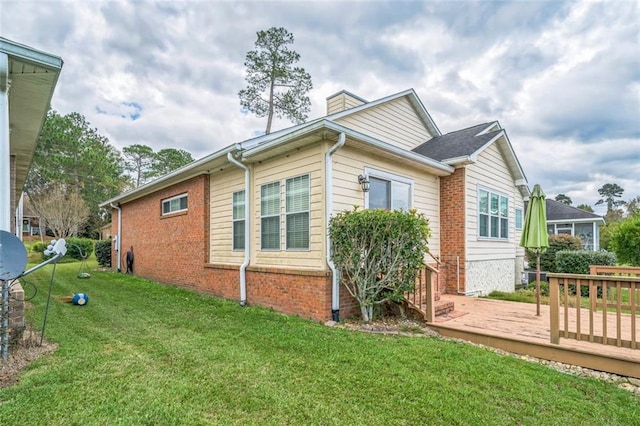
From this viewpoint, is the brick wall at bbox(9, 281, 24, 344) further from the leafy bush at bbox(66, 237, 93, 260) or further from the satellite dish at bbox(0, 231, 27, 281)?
the leafy bush at bbox(66, 237, 93, 260)

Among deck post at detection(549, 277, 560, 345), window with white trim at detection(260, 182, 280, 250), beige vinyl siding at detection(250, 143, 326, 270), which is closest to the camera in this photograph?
deck post at detection(549, 277, 560, 345)

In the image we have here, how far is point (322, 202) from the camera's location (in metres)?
6.02

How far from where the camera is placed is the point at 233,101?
20250mm

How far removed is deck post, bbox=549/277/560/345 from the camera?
4305 mm

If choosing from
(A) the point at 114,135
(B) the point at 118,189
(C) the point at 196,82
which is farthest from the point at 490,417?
(A) the point at 114,135

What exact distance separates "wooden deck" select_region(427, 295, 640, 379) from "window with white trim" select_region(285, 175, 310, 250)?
9.11 ft

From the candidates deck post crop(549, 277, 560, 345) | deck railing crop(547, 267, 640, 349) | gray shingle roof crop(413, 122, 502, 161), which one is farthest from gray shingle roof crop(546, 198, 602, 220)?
deck post crop(549, 277, 560, 345)

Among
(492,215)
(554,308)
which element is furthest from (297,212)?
(492,215)

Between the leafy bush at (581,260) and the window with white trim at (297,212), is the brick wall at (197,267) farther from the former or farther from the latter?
the leafy bush at (581,260)

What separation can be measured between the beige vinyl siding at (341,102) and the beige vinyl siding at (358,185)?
3.20 metres

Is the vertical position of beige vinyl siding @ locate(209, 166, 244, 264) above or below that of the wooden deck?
above

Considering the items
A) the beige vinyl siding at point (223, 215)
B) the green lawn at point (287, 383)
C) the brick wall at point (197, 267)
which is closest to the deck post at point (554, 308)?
the green lawn at point (287, 383)

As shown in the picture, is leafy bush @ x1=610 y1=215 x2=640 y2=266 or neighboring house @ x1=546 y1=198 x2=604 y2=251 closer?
leafy bush @ x1=610 y1=215 x2=640 y2=266

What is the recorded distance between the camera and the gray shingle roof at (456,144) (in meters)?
8.95
